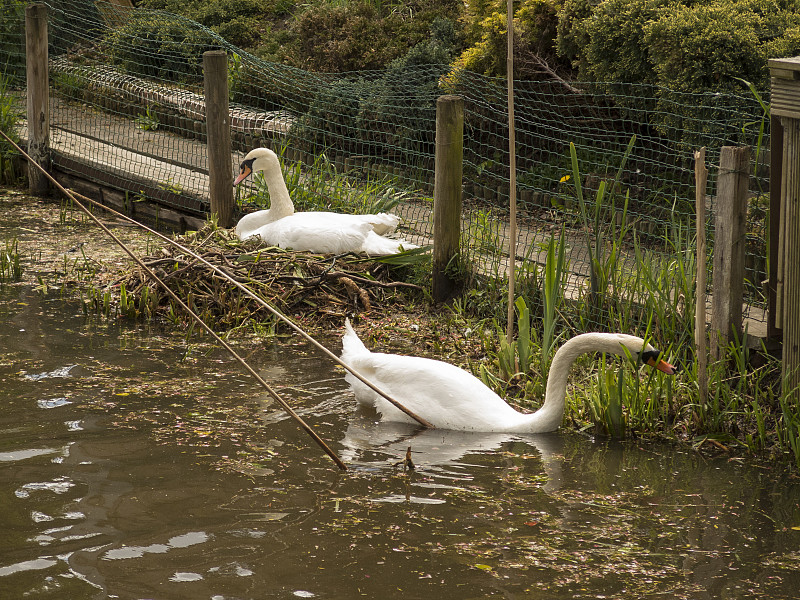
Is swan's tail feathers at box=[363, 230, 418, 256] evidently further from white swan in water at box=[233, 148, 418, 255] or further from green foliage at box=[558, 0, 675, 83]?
green foliage at box=[558, 0, 675, 83]

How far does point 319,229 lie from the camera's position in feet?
24.2

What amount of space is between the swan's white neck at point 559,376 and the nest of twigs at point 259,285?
7.35 feet

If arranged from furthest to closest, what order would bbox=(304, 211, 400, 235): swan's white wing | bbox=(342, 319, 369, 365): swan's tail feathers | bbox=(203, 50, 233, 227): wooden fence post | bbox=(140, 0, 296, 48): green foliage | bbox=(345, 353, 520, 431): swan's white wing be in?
1. bbox=(140, 0, 296, 48): green foliage
2. bbox=(203, 50, 233, 227): wooden fence post
3. bbox=(304, 211, 400, 235): swan's white wing
4. bbox=(342, 319, 369, 365): swan's tail feathers
5. bbox=(345, 353, 520, 431): swan's white wing

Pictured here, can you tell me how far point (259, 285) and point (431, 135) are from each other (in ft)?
9.61

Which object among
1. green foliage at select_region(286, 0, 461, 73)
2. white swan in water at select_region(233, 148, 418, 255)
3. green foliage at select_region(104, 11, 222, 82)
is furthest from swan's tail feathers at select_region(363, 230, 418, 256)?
green foliage at select_region(104, 11, 222, 82)

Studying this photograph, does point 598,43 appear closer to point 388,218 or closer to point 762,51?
point 762,51

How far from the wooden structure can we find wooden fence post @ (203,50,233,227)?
489cm

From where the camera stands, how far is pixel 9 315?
695 centimetres

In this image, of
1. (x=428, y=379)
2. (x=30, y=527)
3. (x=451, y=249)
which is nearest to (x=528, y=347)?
(x=428, y=379)

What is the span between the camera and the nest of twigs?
6.95m

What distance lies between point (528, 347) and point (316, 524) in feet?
6.78

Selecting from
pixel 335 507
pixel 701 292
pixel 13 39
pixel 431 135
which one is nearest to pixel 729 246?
pixel 701 292

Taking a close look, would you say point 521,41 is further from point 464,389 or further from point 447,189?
point 464,389

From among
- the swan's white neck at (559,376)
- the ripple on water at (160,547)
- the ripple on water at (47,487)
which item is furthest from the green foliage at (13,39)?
the ripple on water at (160,547)
